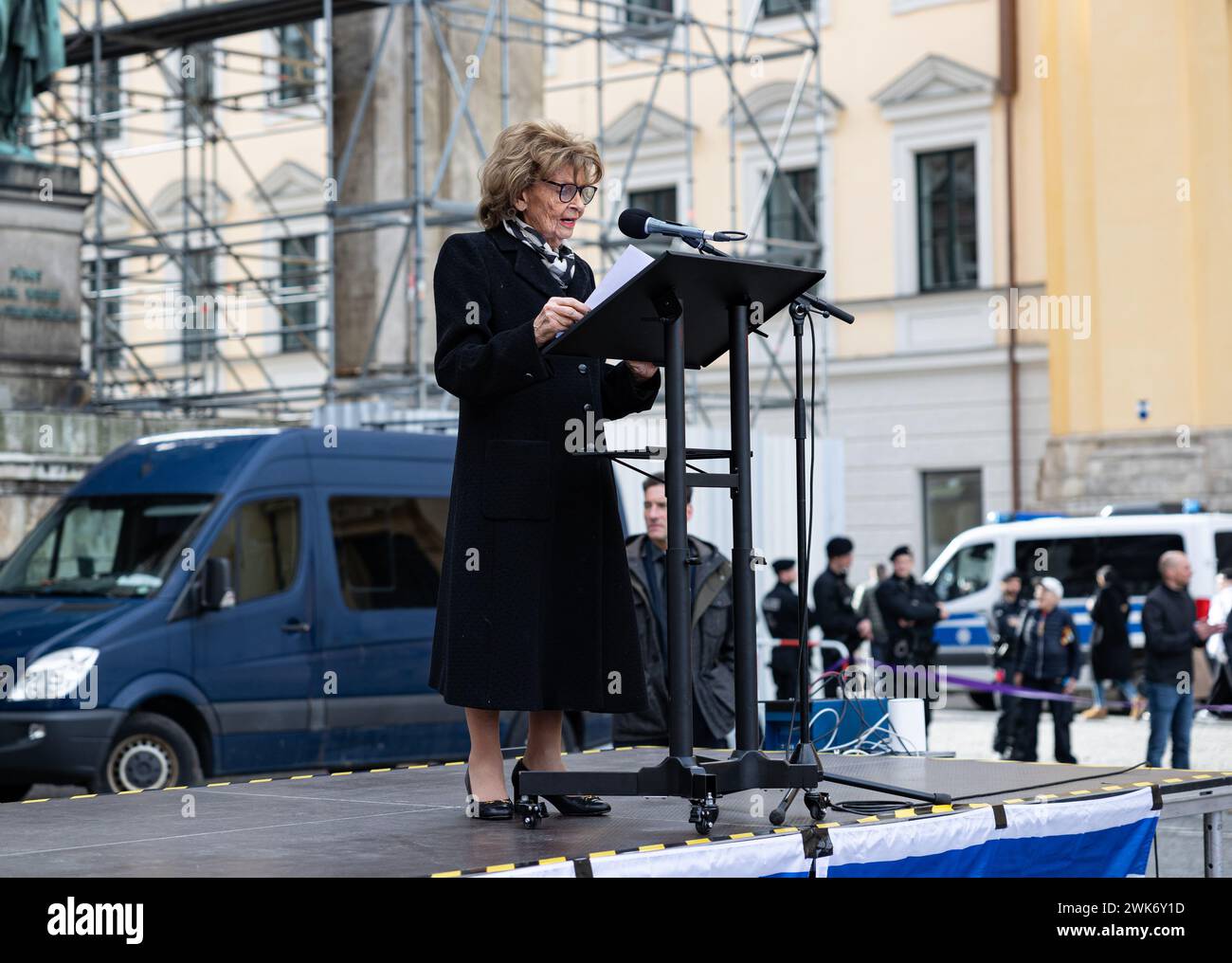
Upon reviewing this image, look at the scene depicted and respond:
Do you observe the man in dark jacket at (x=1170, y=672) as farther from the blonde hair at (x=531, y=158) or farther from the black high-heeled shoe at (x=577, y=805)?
the blonde hair at (x=531, y=158)

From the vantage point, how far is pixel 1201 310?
89.2 ft

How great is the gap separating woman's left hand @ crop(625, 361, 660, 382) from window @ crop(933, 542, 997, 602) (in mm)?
19527

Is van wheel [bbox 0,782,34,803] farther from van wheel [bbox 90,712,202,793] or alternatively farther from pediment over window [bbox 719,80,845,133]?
pediment over window [bbox 719,80,845,133]

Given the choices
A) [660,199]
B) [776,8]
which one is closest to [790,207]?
[660,199]

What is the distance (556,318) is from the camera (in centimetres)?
509

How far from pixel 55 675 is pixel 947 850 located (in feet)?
22.1

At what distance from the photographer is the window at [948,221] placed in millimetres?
29516

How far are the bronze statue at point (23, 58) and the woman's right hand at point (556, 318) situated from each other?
13.0 m

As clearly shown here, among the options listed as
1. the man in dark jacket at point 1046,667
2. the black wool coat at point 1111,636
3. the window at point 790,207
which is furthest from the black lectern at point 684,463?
the window at point 790,207

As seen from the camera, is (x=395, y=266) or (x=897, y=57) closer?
(x=395, y=266)

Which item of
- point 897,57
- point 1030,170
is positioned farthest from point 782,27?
point 1030,170
